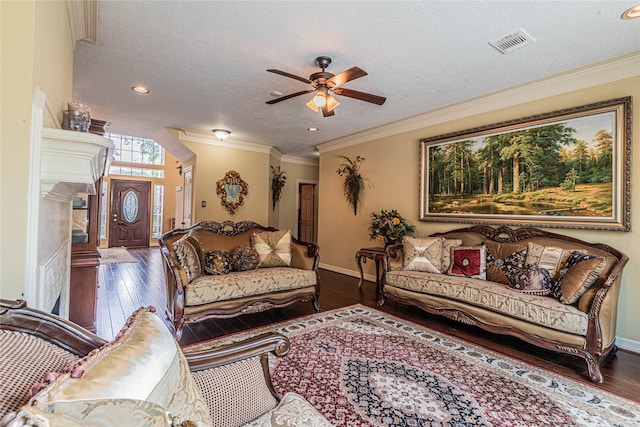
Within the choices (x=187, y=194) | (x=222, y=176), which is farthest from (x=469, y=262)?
(x=187, y=194)

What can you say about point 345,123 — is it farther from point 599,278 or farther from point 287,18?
point 599,278

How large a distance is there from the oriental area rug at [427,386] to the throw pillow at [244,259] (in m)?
0.81

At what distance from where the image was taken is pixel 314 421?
1013 millimetres

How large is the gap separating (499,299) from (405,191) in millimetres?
2262

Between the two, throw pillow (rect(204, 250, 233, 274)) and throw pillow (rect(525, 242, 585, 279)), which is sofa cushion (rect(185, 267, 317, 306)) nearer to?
throw pillow (rect(204, 250, 233, 274))

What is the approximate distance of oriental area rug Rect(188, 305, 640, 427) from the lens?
174 centimetres

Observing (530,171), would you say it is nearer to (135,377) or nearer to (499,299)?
(499,299)

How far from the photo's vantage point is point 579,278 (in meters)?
2.44

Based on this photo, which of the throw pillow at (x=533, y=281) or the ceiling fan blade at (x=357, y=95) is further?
the ceiling fan blade at (x=357, y=95)

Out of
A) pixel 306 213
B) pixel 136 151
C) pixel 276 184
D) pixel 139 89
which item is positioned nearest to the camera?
pixel 139 89

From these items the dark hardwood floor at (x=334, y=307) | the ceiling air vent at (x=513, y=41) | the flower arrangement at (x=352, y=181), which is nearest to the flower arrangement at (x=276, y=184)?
the flower arrangement at (x=352, y=181)

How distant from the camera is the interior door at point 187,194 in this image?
5.91 meters

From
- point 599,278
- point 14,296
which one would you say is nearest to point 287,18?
point 14,296

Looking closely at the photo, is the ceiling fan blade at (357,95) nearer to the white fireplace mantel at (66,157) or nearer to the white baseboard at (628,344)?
the white fireplace mantel at (66,157)
